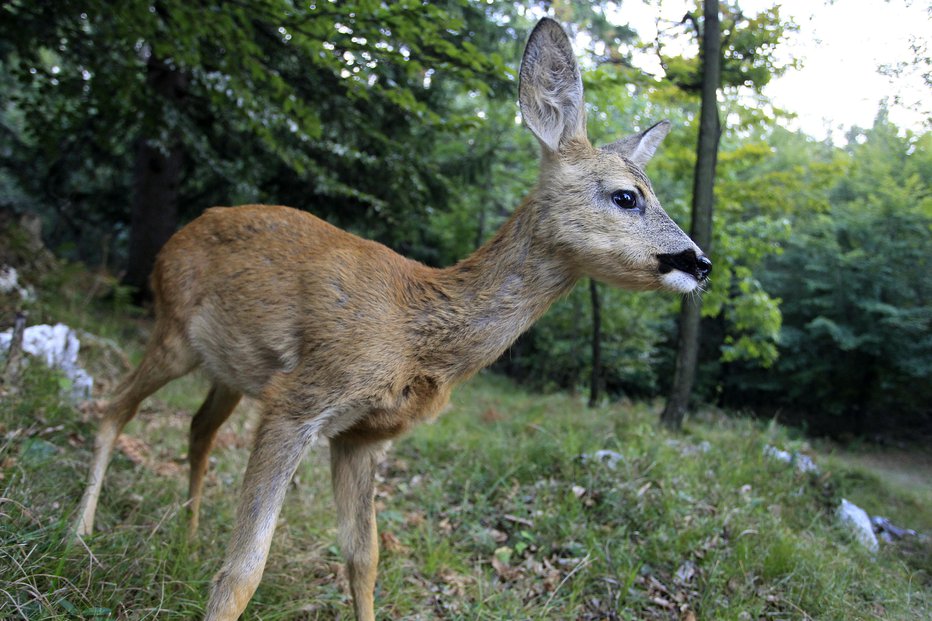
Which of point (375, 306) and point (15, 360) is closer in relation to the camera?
point (375, 306)

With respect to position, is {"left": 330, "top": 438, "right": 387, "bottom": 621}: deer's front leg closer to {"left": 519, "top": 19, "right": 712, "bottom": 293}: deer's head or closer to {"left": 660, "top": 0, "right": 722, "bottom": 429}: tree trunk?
{"left": 519, "top": 19, "right": 712, "bottom": 293}: deer's head

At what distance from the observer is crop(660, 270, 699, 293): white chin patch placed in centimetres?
296

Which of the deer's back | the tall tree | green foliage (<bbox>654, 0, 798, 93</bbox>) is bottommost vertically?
the deer's back

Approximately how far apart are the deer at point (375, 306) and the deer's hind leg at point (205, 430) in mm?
569

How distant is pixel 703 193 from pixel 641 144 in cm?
364

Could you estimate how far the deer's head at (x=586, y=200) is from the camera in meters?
2.99

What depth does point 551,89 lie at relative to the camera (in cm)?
327

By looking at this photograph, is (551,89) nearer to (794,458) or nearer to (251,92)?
(251,92)

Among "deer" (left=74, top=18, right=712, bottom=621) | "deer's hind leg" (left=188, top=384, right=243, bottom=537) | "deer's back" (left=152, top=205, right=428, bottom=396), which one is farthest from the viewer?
"deer's hind leg" (left=188, top=384, right=243, bottom=537)

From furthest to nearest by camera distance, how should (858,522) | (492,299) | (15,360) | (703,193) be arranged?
(703,193) < (15,360) < (858,522) < (492,299)

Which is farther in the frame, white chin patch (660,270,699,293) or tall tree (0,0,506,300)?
tall tree (0,0,506,300)

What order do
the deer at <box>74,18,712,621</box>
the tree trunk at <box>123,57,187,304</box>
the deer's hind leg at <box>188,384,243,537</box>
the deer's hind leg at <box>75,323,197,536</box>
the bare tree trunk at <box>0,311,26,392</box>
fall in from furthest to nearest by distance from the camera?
the tree trunk at <box>123,57,187,304</box> < the bare tree trunk at <box>0,311,26,392</box> < the deer's hind leg at <box>188,384,243,537</box> < the deer's hind leg at <box>75,323,197,536</box> < the deer at <box>74,18,712,621</box>

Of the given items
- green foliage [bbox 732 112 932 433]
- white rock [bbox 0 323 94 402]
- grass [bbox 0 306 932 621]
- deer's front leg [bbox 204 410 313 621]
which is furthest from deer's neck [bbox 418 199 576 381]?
white rock [bbox 0 323 94 402]

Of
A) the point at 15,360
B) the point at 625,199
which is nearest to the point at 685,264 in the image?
the point at 625,199
